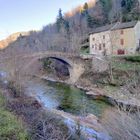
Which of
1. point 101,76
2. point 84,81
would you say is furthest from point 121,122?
point 84,81

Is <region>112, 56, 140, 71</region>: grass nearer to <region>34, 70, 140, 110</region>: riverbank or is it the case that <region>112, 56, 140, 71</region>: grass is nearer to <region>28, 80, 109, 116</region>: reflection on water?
<region>34, 70, 140, 110</region>: riverbank

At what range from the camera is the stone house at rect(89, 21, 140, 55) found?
158 ft

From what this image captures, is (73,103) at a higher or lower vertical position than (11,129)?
lower

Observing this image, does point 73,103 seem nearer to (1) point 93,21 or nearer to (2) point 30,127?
(2) point 30,127

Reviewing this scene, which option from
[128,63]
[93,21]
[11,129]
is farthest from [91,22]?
[11,129]

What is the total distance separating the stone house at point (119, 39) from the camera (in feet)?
158

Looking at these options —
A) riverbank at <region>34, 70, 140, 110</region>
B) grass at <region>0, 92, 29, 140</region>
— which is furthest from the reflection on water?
grass at <region>0, 92, 29, 140</region>

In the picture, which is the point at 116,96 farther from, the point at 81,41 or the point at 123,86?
the point at 81,41

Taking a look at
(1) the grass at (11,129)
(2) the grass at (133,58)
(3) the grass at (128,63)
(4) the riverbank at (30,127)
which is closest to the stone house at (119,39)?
(2) the grass at (133,58)

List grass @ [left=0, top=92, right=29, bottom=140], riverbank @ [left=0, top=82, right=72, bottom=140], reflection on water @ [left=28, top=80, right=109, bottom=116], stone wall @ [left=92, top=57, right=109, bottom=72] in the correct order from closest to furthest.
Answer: grass @ [left=0, top=92, right=29, bottom=140], riverbank @ [left=0, top=82, right=72, bottom=140], reflection on water @ [left=28, top=80, right=109, bottom=116], stone wall @ [left=92, top=57, right=109, bottom=72]

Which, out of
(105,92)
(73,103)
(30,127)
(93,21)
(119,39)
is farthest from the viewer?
(93,21)

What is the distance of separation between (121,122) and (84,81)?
3416cm

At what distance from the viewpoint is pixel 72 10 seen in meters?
131

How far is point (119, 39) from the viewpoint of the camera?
1982 inches
